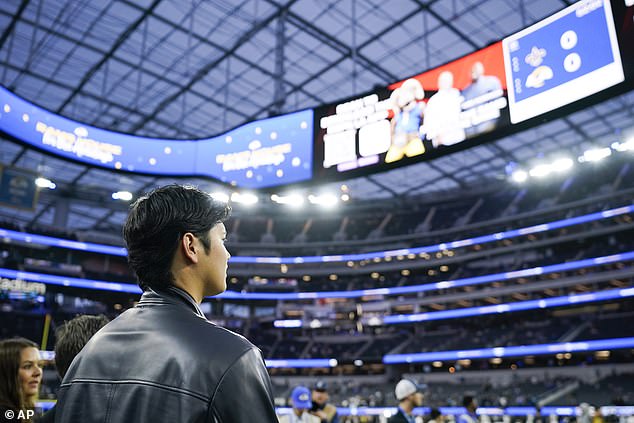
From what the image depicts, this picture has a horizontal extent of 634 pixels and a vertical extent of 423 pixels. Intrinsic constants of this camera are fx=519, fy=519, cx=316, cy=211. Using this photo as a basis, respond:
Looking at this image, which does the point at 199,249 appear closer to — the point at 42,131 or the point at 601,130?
the point at 42,131

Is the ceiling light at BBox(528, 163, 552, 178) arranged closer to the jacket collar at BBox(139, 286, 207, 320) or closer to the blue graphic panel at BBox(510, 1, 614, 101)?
the blue graphic panel at BBox(510, 1, 614, 101)

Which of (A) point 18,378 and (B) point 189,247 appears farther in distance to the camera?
(A) point 18,378

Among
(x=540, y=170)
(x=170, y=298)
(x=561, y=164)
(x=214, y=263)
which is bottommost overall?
(x=170, y=298)

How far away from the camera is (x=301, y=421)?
20.7ft

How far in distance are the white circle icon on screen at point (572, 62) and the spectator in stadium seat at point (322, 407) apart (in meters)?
5.27

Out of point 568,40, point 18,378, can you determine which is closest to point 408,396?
point 18,378

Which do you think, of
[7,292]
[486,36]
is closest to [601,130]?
[486,36]

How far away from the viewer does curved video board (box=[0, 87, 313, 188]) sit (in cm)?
940

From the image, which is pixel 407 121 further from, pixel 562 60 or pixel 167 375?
pixel 167 375

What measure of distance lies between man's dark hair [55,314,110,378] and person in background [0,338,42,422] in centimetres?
43

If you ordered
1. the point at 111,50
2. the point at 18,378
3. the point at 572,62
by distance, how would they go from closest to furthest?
the point at 18,378
the point at 572,62
the point at 111,50

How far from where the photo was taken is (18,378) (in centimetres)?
350

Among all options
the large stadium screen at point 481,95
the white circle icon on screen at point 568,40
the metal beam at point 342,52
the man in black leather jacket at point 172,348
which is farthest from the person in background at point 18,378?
the metal beam at point 342,52

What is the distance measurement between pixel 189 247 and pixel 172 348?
0.39m
